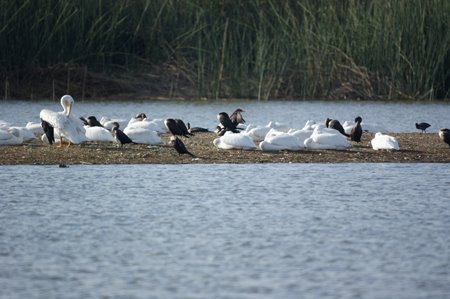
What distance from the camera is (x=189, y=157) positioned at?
55.6ft

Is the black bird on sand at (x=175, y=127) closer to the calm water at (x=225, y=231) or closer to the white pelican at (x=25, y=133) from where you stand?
the white pelican at (x=25, y=133)

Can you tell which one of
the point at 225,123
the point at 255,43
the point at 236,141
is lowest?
the point at 236,141

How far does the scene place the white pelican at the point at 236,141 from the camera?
17.4 m

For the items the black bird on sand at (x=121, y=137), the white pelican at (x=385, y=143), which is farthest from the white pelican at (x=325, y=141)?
the black bird on sand at (x=121, y=137)

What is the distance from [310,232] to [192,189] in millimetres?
3200

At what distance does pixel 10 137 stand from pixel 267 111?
446 inches

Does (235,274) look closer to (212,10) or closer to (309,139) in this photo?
(309,139)

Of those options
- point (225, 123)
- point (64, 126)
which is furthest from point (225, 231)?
point (225, 123)


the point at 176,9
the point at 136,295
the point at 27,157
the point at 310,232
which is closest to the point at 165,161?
the point at 27,157

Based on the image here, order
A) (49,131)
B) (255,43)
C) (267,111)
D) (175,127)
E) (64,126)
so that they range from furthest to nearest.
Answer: (255,43) < (267,111) < (175,127) < (49,131) < (64,126)

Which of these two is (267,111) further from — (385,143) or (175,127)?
(385,143)

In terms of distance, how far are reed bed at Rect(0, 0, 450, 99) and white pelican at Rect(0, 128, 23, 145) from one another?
1253 cm

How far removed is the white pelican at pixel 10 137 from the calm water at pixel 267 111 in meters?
6.14

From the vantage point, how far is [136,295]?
837cm
